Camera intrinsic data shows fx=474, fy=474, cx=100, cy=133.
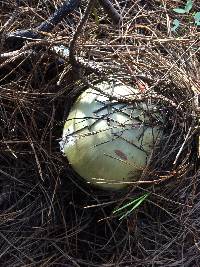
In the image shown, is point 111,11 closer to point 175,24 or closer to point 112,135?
point 175,24

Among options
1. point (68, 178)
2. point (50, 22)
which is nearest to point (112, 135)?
point (68, 178)

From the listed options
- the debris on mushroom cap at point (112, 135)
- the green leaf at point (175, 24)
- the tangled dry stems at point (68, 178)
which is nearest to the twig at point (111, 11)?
the tangled dry stems at point (68, 178)

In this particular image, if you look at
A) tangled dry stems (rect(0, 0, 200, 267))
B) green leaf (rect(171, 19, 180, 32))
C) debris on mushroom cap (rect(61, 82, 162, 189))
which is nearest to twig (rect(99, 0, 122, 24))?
tangled dry stems (rect(0, 0, 200, 267))

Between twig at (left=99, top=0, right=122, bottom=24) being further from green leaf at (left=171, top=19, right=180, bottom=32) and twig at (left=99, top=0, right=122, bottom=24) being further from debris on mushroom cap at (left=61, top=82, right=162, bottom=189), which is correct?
debris on mushroom cap at (left=61, top=82, right=162, bottom=189)

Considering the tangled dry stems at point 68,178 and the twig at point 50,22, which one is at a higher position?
the twig at point 50,22

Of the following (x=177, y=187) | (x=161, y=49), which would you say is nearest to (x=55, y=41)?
(x=161, y=49)

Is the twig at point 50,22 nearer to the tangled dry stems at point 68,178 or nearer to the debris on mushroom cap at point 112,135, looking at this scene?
the tangled dry stems at point 68,178
